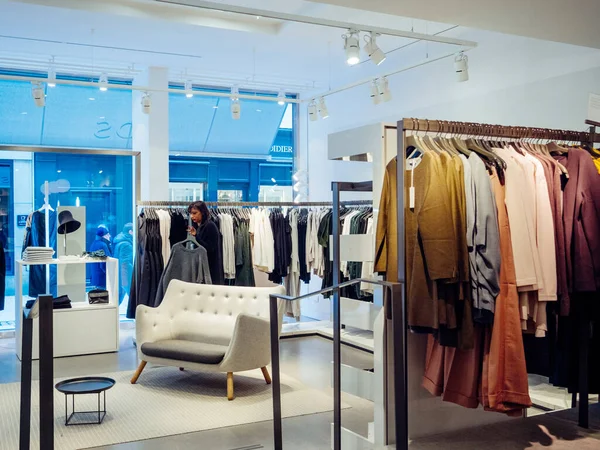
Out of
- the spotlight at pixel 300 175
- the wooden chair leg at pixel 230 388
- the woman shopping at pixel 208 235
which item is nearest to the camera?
the wooden chair leg at pixel 230 388

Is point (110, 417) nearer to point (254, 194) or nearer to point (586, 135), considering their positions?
point (586, 135)

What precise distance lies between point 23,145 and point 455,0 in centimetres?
594

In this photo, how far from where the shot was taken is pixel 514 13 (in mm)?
4352

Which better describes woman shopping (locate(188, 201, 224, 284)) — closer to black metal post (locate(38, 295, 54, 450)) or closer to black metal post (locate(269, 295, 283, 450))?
black metal post (locate(269, 295, 283, 450))

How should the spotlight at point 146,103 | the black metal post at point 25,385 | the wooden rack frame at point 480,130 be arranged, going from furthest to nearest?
the spotlight at point 146,103 → the wooden rack frame at point 480,130 → the black metal post at point 25,385

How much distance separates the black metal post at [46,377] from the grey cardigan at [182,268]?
4434 millimetres

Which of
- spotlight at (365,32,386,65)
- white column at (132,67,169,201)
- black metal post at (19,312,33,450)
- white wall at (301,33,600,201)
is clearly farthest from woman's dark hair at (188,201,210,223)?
black metal post at (19,312,33,450)

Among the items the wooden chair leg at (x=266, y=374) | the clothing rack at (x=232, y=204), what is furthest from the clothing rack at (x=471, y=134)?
the clothing rack at (x=232, y=204)

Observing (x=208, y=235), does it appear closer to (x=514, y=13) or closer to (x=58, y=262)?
(x=58, y=262)

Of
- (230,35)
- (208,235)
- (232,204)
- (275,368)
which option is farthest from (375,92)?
(275,368)

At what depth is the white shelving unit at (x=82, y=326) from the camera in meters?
6.75

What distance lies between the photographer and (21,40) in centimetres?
714

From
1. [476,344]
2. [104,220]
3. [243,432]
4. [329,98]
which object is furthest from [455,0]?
[104,220]

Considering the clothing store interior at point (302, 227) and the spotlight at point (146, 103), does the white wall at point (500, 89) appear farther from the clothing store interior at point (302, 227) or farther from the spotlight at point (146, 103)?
the spotlight at point (146, 103)
